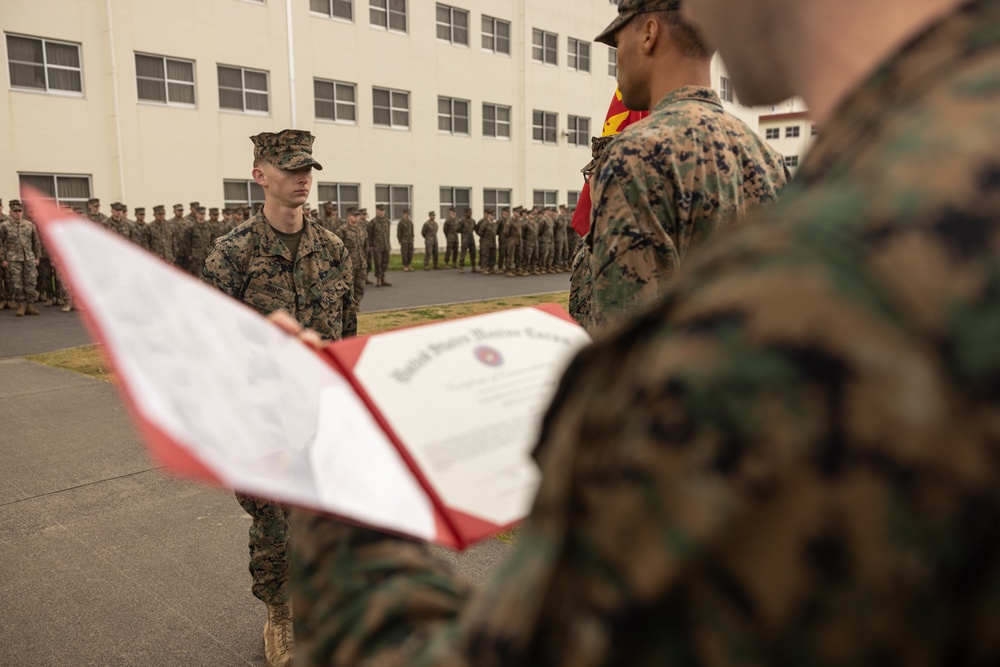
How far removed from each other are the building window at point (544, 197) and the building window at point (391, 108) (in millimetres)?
6905

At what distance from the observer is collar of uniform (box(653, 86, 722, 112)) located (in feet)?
7.28

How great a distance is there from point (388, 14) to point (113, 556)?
24.1 metres

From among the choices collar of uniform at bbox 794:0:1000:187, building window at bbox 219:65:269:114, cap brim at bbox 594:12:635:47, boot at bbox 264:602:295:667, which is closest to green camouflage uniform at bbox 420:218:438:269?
building window at bbox 219:65:269:114

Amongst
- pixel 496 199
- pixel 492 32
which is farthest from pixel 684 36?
pixel 492 32

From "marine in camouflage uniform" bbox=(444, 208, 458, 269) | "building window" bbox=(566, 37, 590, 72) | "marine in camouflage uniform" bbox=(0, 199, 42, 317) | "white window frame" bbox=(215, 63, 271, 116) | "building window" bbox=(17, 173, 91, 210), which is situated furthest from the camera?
"building window" bbox=(566, 37, 590, 72)

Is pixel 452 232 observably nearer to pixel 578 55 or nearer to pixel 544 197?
pixel 544 197

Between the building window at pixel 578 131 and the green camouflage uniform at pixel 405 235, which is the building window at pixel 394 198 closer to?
the green camouflage uniform at pixel 405 235

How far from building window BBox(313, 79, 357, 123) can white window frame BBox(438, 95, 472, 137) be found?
3676 mm

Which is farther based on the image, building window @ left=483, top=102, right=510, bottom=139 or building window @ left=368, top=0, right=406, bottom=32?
building window @ left=483, top=102, right=510, bottom=139

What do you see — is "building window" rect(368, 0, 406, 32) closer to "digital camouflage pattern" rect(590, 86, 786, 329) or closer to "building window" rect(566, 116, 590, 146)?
"building window" rect(566, 116, 590, 146)

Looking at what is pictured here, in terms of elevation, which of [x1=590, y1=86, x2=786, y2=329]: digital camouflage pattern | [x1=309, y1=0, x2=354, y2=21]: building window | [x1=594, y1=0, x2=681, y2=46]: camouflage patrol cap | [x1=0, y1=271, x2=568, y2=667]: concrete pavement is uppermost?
[x1=309, y1=0, x2=354, y2=21]: building window

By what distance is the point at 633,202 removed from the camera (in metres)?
2.05

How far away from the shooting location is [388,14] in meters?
25.0

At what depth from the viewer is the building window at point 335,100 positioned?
77.9ft
